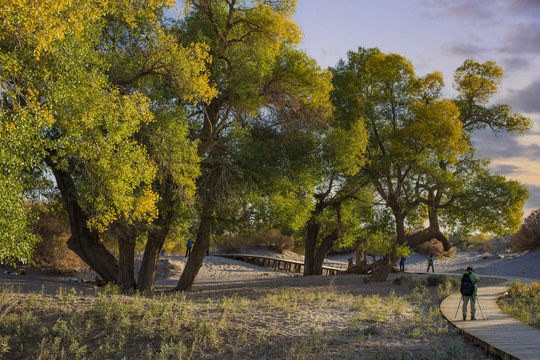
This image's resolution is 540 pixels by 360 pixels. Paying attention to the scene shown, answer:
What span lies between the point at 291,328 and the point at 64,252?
19402 mm

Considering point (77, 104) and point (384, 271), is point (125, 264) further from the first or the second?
point (384, 271)

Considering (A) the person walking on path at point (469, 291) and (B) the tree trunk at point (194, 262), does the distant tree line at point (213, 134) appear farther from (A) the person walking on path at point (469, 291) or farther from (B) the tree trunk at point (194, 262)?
(A) the person walking on path at point (469, 291)

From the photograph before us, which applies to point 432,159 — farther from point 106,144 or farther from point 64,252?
point 64,252

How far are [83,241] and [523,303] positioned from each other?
14.4 metres

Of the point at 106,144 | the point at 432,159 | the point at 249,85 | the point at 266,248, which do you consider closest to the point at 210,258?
the point at 266,248

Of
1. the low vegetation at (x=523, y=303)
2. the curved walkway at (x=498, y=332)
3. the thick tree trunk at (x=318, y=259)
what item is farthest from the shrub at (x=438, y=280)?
the thick tree trunk at (x=318, y=259)

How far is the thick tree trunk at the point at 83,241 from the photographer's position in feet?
44.1

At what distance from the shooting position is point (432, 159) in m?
18.5

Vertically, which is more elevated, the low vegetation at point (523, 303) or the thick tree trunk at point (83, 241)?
the thick tree trunk at point (83, 241)

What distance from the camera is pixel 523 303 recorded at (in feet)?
46.1

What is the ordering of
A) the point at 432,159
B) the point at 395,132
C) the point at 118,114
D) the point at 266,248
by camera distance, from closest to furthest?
the point at 118,114 < the point at 395,132 < the point at 432,159 < the point at 266,248

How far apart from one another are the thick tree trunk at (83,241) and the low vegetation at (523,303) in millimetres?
12547

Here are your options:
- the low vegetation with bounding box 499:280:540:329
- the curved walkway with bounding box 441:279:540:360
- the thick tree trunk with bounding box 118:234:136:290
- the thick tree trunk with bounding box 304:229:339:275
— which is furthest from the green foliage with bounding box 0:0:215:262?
the thick tree trunk with bounding box 304:229:339:275

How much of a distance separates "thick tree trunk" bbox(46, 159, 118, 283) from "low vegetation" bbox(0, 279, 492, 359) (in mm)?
3614
